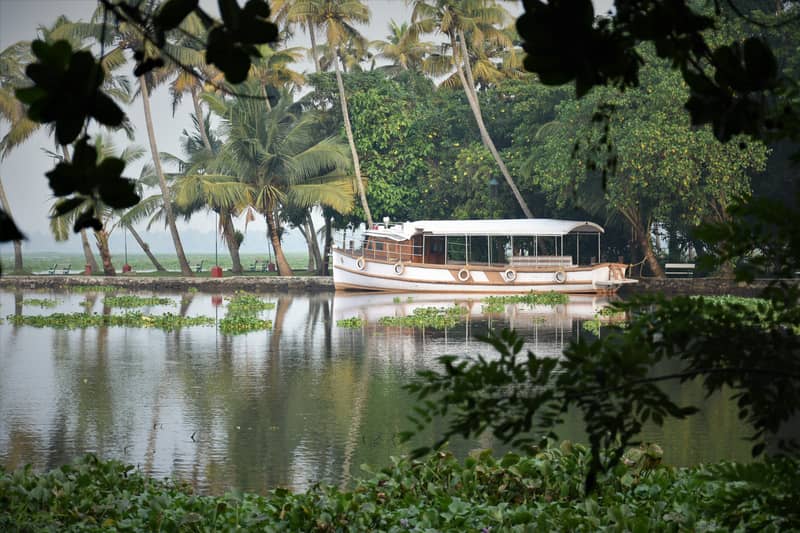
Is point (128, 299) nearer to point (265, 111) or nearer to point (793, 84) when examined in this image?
point (265, 111)

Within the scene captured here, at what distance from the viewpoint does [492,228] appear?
30891 mm

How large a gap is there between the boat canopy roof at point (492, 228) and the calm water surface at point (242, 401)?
10.8m

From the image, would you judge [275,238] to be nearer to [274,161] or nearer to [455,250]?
[274,161]

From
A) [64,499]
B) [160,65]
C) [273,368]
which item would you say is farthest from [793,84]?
[273,368]

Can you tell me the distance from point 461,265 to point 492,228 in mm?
1499

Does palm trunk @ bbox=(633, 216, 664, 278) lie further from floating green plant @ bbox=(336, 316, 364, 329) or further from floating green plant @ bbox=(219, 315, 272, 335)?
floating green plant @ bbox=(219, 315, 272, 335)

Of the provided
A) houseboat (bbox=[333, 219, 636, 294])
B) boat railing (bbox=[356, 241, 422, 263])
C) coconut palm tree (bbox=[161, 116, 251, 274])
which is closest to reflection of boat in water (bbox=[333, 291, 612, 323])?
houseboat (bbox=[333, 219, 636, 294])

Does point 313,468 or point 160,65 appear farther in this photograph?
point 313,468

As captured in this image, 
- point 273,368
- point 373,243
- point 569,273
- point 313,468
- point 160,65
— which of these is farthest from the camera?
point 373,243

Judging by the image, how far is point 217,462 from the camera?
7730 mm

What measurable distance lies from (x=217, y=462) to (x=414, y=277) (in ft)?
76.9

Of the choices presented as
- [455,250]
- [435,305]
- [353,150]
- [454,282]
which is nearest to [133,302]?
[435,305]

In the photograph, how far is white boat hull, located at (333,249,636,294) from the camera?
2991cm

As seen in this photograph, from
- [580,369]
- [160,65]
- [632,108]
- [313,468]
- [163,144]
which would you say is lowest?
[313,468]
